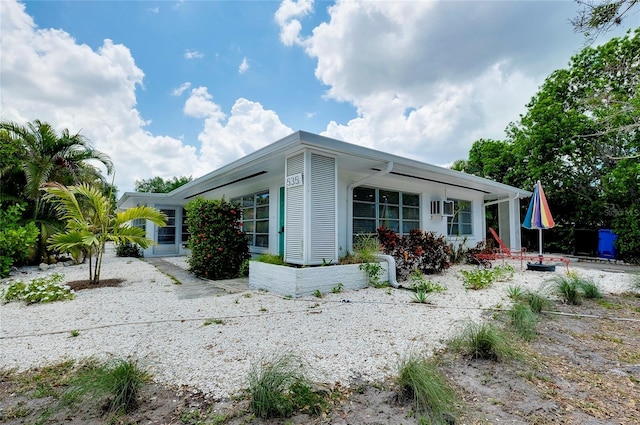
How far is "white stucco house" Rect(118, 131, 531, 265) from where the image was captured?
550 centimetres

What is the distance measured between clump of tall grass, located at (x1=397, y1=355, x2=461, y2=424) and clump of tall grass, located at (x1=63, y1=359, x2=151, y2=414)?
1.77m

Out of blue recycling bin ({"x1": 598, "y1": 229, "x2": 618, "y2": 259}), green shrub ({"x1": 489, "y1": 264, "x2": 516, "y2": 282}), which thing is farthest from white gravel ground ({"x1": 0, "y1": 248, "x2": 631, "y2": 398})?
blue recycling bin ({"x1": 598, "y1": 229, "x2": 618, "y2": 259})

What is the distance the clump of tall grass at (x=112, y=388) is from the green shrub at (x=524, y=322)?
11.9 feet

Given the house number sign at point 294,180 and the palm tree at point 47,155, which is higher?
the palm tree at point 47,155

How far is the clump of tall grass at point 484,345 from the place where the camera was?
267cm

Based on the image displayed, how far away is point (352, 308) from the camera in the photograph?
440 centimetres

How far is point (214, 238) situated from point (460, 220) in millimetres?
8449

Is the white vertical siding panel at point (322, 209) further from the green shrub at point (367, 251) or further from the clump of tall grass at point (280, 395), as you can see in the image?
the clump of tall grass at point (280, 395)

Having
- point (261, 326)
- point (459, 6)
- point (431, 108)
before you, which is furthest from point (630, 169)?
point (261, 326)

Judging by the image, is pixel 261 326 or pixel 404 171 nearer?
pixel 261 326

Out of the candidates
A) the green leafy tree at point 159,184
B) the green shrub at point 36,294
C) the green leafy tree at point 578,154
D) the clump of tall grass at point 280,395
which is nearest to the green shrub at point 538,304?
the clump of tall grass at point 280,395

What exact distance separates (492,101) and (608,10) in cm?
617

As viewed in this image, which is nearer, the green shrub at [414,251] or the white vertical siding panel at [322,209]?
the white vertical siding panel at [322,209]

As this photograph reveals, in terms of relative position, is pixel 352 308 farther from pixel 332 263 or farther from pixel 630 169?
pixel 630 169
